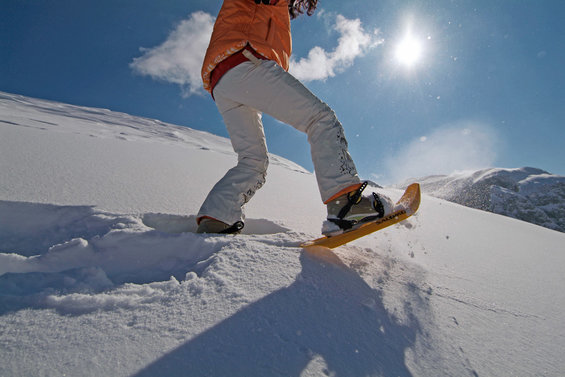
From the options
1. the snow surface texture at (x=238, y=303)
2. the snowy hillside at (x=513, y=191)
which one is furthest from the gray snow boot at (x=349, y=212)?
the snowy hillside at (x=513, y=191)

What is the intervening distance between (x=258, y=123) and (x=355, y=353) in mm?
1059

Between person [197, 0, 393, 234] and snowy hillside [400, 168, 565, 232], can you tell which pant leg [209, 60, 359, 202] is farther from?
snowy hillside [400, 168, 565, 232]

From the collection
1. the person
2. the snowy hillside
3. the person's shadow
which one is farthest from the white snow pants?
the snowy hillside

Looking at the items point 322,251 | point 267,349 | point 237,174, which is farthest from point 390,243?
point 267,349

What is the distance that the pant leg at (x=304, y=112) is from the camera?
3.22 ft

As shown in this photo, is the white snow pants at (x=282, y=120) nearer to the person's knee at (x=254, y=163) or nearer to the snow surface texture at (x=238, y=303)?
the person's knee at (x=254, y=163)

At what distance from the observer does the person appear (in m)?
0.98

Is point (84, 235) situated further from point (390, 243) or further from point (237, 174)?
point (390, 243)

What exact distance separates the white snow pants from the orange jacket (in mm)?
82

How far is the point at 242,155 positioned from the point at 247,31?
0.54 meters

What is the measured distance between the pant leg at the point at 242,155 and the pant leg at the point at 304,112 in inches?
5.6

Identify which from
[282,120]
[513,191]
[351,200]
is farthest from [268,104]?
[513,191]

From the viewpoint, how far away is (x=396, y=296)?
669 mm

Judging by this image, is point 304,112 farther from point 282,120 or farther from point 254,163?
point 254,163
